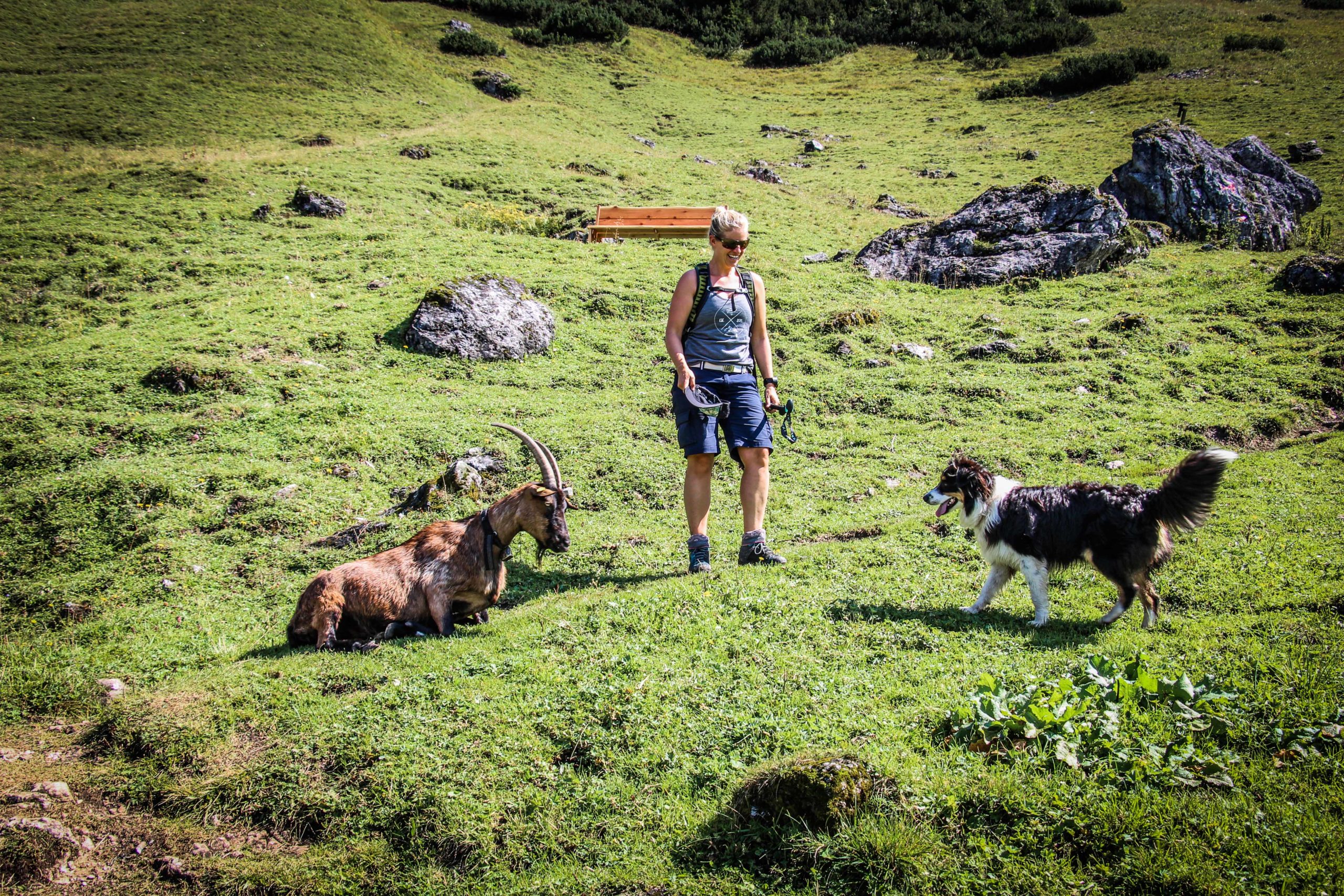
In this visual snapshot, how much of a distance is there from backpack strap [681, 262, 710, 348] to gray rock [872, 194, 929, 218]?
2240cm

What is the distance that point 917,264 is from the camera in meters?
20.5

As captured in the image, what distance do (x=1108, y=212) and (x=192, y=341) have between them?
72.0ft

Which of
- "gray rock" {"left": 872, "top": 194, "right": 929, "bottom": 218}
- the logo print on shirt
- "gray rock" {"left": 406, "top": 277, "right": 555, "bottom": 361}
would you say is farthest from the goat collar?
"gray rock" {"left": 872, "top": 194, "right": 929, "bottom": 218}

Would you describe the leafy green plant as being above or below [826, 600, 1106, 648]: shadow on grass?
above

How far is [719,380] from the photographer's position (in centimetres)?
773

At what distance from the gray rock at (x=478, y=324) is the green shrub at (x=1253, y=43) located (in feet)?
160

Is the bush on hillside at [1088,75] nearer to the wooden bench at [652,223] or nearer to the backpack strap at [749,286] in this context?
the wooden bench at [652,223]

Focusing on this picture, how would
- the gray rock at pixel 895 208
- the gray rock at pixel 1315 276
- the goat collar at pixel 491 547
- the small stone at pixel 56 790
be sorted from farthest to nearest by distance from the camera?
1. the gray rock at pixel 895 208
2. the gray rock at pixel 1315 276
3. the goat collar at pixel 491 547
4. the small stone at pixel 56 790

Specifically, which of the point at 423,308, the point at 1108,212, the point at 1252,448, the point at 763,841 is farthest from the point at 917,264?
the point at 763,841

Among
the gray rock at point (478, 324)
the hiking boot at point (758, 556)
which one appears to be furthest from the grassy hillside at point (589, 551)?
the gray rock at point (478, 324)

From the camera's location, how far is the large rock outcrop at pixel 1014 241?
19.5 meters

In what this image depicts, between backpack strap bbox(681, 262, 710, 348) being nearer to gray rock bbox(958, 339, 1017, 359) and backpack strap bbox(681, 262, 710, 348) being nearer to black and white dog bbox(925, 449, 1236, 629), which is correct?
black and white dog bbox(925, 449, 1236, 629)

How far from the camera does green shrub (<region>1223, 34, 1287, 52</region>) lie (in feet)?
136

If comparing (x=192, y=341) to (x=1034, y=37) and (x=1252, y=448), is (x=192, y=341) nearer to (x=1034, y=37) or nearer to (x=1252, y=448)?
(x=1252, y=448)
